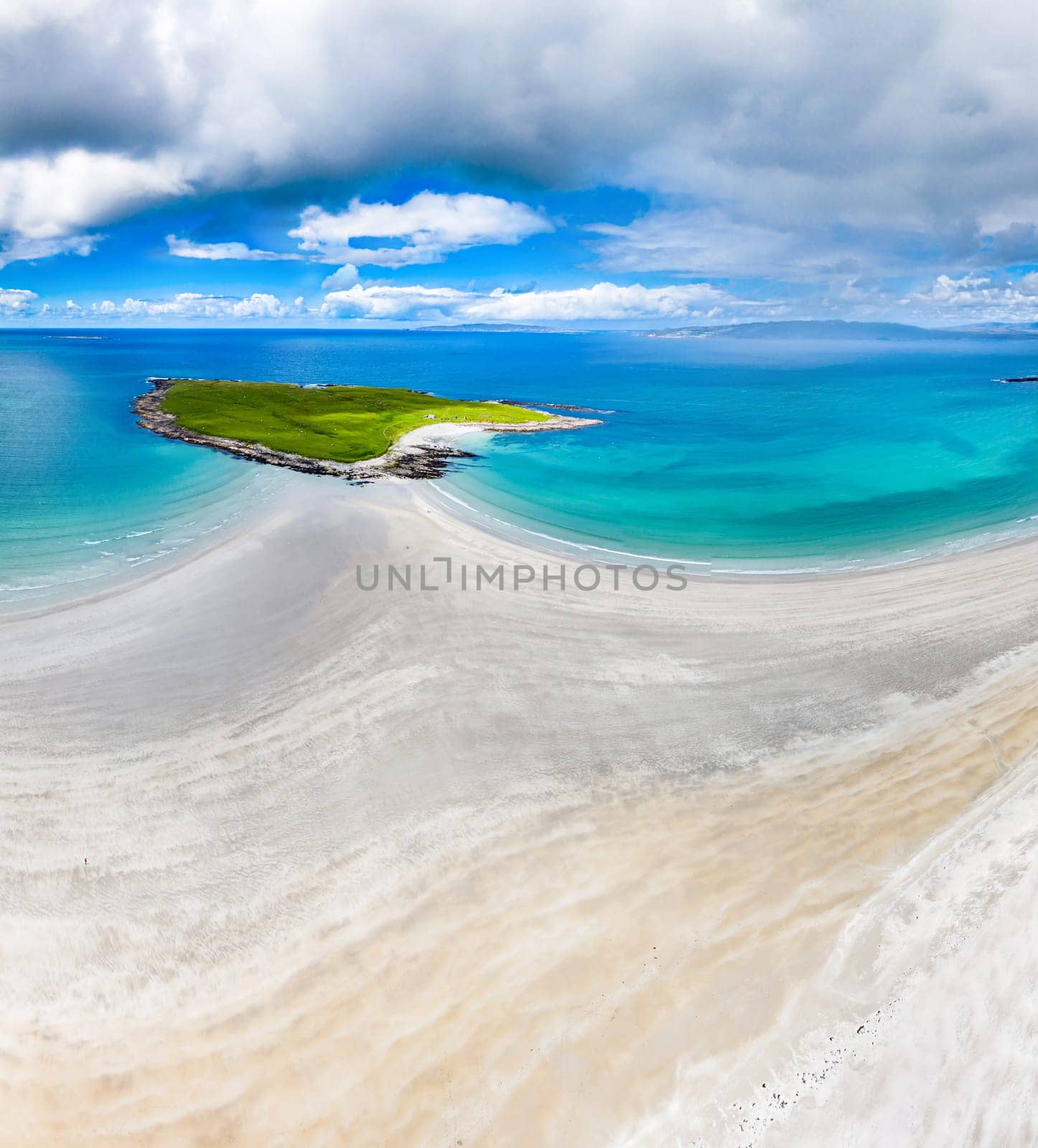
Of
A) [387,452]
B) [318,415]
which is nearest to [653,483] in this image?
[387,452]

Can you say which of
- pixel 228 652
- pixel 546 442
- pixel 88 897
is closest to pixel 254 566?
pixel 228 652

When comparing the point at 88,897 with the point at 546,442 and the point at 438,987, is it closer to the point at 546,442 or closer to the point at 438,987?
the point at 438,987

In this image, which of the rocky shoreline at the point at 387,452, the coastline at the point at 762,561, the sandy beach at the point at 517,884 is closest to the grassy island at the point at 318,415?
the rocky shoreline at the point at 387,452

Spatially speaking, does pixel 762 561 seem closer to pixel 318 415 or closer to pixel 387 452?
pixel 387 452

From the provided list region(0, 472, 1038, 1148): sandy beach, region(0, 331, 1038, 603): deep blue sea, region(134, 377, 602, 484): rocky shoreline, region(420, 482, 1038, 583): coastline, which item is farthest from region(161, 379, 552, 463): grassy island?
region(0, 472, 1038, 1148): sandy beach

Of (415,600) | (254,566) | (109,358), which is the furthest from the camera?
(109,358)

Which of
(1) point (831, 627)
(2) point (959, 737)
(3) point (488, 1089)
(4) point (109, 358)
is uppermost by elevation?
(4) point (109, 358)

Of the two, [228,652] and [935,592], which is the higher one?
[935,592]
